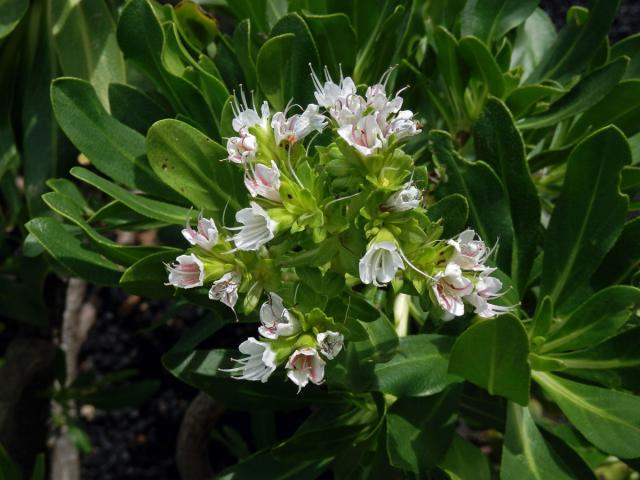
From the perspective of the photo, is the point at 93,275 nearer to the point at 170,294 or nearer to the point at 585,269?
the point at 170,294

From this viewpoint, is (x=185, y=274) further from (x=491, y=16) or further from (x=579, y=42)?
(x=579, y=42)

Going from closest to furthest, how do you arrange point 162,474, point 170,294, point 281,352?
point 281,352
point 170,294
point 162,474

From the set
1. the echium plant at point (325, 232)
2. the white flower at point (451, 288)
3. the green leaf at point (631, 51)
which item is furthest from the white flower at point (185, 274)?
the green leaf at point (631, 51)

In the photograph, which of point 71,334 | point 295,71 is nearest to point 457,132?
point 295,71

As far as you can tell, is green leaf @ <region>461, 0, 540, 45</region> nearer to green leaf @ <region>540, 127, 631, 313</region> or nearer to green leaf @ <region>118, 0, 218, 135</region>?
green leaf @ <region>540, 127, 631, 313</region>

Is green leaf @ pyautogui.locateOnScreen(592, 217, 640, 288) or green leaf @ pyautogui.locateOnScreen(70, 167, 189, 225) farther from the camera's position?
green leaf @ pyautogui.locateOnScreen(592, 217, 640, 288)

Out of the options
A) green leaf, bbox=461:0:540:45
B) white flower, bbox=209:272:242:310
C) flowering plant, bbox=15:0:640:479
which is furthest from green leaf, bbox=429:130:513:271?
white flower, bbox=209:272:242:310

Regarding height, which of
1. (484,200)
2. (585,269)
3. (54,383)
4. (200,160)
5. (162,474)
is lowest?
(162,474)
